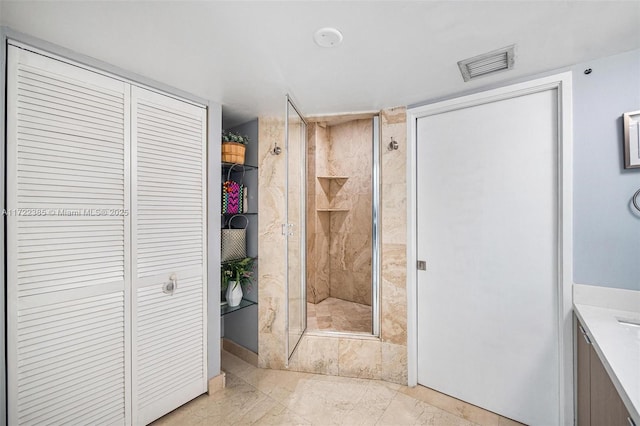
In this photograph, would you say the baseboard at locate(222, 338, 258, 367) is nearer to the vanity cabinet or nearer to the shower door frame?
the shower door frame

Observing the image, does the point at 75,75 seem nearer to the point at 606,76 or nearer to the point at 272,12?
the point at 272,12

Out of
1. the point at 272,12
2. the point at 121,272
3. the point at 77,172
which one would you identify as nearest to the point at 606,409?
the point at 272,12

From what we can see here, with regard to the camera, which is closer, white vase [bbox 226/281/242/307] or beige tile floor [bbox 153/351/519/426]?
beige tile floor [bbox 153/351/519/426]

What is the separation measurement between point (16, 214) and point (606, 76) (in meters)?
2.93

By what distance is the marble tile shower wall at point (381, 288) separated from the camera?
2092 mm

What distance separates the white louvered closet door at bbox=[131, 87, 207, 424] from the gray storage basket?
0.95 ft

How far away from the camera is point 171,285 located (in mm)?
1787

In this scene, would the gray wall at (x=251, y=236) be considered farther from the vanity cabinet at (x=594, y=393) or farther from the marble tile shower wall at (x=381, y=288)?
the vanity cabinet at (x=594, y=393)

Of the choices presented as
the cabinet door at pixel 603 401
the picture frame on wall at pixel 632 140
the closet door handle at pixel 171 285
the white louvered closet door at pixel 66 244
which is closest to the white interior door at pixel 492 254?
the picture frame on wall at pixel 632 140

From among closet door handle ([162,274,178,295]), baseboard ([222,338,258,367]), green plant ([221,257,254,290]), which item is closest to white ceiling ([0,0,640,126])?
closet door handle ([162,274,178,295])

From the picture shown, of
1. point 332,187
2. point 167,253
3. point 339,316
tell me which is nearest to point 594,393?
point 339,316

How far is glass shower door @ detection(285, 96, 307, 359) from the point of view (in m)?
1.82

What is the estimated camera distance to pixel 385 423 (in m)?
1.73

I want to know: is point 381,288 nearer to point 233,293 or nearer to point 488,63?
point 233,293
